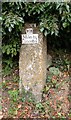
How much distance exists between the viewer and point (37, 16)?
15.6 ft

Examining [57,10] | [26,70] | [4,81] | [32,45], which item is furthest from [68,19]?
[4,81]

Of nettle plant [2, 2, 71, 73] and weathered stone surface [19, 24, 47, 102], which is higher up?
nettle plant [2, 2, 71, 73]

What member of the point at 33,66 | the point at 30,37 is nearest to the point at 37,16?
the point at 30,37

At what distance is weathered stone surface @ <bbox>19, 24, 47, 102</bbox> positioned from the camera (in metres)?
4.74

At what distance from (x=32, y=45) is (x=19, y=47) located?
0.24m

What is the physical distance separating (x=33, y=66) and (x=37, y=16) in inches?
29.6

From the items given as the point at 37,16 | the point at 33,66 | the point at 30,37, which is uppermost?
the point at 37,16

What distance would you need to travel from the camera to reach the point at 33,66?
4.79m

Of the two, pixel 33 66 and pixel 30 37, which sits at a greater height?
pixel 30 37

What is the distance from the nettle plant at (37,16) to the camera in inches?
180

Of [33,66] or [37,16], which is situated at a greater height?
[37,16]

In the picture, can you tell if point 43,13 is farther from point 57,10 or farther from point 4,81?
point 4,81

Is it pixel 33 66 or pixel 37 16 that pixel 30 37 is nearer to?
pixel 37 16

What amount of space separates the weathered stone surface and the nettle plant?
0.13 m
